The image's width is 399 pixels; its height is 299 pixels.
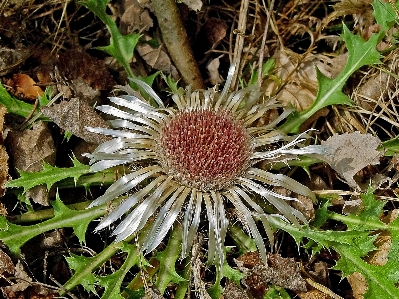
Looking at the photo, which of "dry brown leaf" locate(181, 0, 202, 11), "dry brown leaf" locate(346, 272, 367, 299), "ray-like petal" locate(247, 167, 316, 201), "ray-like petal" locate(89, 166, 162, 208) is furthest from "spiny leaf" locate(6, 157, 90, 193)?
"dry brown leaf" locate(346, 272, 367, 299)

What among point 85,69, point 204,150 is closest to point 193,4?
point 85,69

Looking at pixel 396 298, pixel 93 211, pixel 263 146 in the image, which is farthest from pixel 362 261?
pixel 93 211

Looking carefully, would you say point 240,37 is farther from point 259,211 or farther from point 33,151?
point 33,151

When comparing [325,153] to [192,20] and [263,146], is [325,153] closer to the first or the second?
[263,146]

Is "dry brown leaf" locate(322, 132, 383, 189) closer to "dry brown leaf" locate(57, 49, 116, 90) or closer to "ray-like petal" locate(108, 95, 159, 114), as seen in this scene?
"ray-like petal" locate(108, 95, 159, 114)

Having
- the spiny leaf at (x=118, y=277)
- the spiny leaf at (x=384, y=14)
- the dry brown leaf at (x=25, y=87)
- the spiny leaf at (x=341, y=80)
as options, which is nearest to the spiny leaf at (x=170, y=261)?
the spiny leaf at (x=118, y=277)

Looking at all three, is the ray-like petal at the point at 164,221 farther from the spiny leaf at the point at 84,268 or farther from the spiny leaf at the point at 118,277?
the spiny leaf at the point at 84,268
